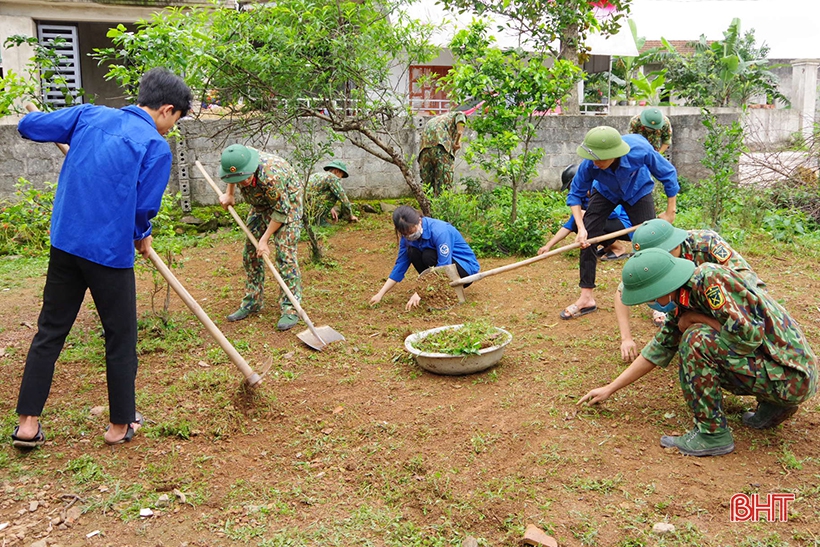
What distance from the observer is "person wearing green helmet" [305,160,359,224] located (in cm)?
780

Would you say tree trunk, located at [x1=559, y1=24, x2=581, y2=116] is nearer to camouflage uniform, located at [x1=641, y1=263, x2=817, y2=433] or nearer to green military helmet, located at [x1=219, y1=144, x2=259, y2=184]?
green military helmet, located at [x1=219, y1=144, x2=259, y2=184]

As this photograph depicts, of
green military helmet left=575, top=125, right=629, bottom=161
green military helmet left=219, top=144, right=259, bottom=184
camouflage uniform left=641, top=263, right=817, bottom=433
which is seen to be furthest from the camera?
green military helmet left=219, top=144, right=259, bottom=184

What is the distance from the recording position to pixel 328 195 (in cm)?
846

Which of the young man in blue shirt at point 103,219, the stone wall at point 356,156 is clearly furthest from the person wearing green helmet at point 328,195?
the young man in blue shirt at point 103,219

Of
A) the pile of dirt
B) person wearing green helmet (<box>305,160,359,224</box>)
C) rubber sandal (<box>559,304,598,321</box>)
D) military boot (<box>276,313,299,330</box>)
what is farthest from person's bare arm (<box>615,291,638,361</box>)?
Answer: person wearing green helmet (<box>305,160,359,224</box>)

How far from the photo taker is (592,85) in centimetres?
1802

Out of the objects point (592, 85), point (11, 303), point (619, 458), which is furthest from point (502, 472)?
point (592, 85)

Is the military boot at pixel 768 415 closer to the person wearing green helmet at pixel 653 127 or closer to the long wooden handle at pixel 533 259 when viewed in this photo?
the long wooden handle at pixel 533 259

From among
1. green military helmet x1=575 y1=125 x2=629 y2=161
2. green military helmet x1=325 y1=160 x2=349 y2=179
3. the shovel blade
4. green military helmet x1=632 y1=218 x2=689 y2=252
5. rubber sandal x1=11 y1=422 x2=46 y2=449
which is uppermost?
green military helmet x1=575 y1=125 x2=629 y2=161

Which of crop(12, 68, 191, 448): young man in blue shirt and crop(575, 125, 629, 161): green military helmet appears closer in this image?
crop(12, 68, 191, 448): young man in blue shirt

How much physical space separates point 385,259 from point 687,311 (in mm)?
4554

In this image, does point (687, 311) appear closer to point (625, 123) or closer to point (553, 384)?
point (553, 384)

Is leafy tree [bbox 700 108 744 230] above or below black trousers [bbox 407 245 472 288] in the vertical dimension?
above

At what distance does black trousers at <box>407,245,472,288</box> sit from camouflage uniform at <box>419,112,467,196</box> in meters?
2.03
